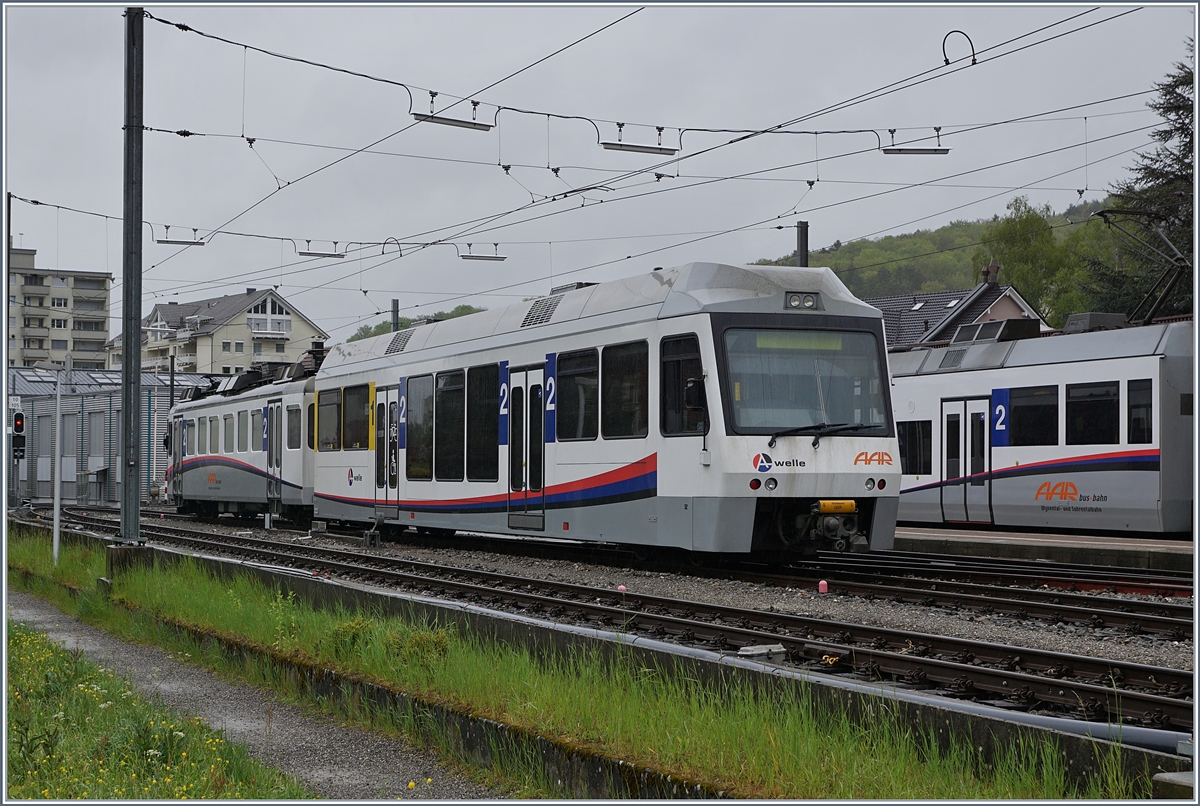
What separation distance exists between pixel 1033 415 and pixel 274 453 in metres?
16.3

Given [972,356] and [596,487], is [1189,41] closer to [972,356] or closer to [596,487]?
[972,356]

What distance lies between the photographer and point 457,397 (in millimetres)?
19641

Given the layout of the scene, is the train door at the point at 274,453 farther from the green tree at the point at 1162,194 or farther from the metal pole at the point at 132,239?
the green tree at the point at 1162,194

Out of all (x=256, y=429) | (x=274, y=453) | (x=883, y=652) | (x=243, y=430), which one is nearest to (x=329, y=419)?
(x=274, y=453)

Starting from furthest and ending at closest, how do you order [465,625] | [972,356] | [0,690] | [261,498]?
[261,498], [972,356], [465,625], [0,690]

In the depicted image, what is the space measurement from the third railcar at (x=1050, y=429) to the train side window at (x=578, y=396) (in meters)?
8.39

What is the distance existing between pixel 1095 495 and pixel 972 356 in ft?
13.3

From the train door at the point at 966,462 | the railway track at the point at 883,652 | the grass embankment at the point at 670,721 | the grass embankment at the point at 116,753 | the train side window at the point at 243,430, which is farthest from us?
the train side window at the point at 243,430

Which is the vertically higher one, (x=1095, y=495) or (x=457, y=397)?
(x=457, y=397)

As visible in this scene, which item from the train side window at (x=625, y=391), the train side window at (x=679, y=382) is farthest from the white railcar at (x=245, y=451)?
the train side window at (x=679, y=382)

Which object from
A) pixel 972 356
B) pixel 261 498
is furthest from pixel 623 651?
pixel 261 498

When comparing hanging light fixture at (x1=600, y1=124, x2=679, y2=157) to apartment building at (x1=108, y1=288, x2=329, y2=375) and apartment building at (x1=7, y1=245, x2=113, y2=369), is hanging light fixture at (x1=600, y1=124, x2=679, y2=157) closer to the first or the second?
apartment building at (x1=7, y1=245, x2=113, y2=369)

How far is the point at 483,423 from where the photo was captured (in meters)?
18.9

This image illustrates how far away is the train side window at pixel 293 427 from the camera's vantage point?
87.3 ft
